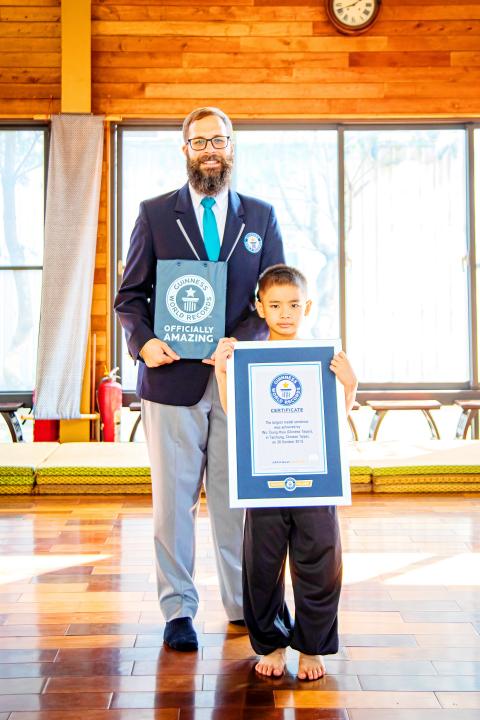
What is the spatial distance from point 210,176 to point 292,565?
110cm

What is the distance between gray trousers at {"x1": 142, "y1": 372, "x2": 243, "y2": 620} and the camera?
2.32 metres

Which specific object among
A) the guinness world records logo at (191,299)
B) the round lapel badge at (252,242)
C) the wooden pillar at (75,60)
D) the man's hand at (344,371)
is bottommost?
the man's hand at (344,371)

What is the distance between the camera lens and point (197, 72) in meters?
5.96

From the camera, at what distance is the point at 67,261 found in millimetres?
5816

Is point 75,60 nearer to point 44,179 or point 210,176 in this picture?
point 44,179

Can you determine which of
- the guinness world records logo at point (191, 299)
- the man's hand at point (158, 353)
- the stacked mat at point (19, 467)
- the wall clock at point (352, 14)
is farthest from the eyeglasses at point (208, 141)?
the wall clock at point (352, 14)

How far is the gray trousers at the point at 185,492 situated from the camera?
91.4 inches

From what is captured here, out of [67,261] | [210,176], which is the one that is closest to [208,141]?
[210,176]

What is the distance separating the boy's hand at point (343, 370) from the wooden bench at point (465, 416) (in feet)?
13.0

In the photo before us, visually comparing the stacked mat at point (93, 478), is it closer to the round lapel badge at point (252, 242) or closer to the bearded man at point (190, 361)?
the bearded man at point (190, 361)

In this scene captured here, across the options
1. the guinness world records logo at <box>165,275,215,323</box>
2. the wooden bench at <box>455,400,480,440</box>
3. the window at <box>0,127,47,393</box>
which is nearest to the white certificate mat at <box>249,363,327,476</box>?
the guinness world records logo at <box>165,275,215,323</box>

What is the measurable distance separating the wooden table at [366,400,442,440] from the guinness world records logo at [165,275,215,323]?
3.73m

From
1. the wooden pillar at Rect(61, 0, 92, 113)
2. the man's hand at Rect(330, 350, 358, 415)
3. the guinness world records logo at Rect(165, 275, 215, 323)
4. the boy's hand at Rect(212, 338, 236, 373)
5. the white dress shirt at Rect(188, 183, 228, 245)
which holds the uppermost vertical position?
the wooden pillar at Rect(61, 0, 92, 113)

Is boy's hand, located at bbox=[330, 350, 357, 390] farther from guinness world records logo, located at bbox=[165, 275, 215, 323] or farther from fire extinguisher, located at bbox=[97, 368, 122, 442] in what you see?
fire extinguisher, located at bbox=[97, 368, 122, 442]
